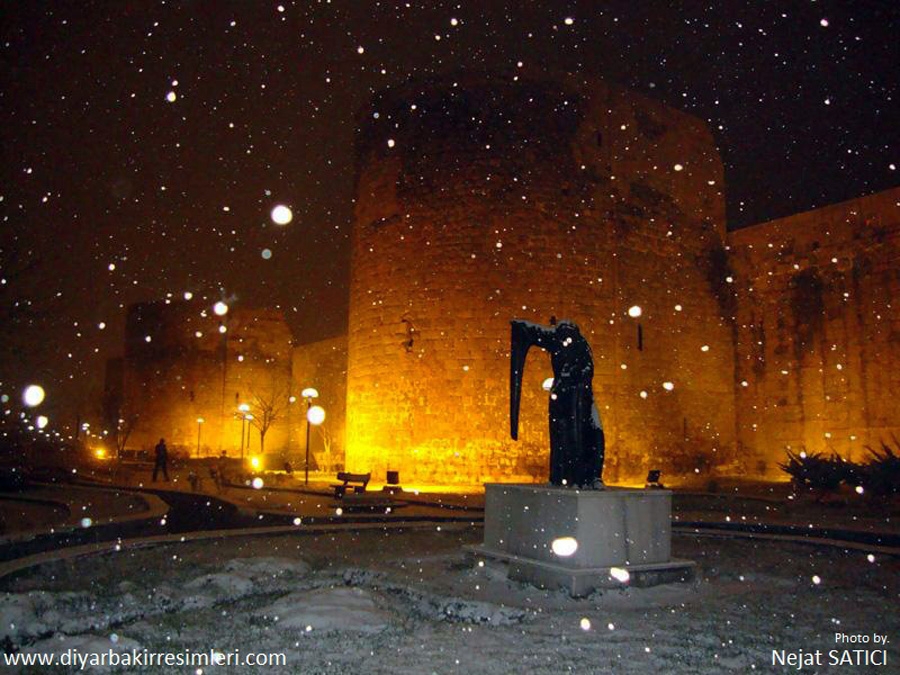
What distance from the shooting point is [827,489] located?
33.8 ft

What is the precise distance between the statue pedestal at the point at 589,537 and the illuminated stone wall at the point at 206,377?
22.9 m

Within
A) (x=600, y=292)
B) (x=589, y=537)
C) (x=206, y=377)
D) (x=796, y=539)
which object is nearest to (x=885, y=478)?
(x=796, y=539)

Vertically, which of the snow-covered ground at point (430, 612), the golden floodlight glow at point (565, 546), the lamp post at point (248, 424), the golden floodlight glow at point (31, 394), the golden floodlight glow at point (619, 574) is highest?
the golden floodlight glow at point (31, 394)

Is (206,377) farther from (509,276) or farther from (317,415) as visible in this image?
(509,276)

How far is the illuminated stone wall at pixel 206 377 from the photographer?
1083 inches

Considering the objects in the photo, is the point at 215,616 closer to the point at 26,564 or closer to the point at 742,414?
the point at 26,564

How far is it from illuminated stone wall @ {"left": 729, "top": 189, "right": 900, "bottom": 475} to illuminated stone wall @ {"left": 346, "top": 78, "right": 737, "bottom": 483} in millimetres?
1085

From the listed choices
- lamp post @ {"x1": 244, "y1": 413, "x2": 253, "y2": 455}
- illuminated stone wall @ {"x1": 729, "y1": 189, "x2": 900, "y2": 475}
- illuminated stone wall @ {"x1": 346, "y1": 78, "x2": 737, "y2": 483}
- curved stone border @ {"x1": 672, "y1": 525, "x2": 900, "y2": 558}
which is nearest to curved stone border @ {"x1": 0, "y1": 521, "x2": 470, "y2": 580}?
curved stone border @ {"x1": 672, "y1": 525, "x2": 900, "y2": 558}

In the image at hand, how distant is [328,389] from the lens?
24.1m

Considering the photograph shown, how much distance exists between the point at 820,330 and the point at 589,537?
42.6 feet

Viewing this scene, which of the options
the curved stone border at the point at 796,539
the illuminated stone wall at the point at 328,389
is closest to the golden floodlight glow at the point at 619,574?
the curved stone border at the point at 796,539

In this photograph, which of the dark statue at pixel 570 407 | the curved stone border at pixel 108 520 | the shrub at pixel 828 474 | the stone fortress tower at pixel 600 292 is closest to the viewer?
the dark statue at pixel 570 407

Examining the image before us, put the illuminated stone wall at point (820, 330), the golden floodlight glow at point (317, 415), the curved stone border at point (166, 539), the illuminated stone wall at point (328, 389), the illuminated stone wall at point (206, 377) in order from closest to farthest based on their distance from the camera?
the curved stone border at point (166, 539)
the illuminated stone wall at point (820, 330)
the illuminated stone wall at point (328, 389)
the golden floodlight glow at point (317, 415)
the illuminated stone wall at point (206, 377)

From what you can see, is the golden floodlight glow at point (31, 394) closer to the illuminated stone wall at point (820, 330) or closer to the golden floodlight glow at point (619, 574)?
the illuminated stone wall at point (820, 330)
